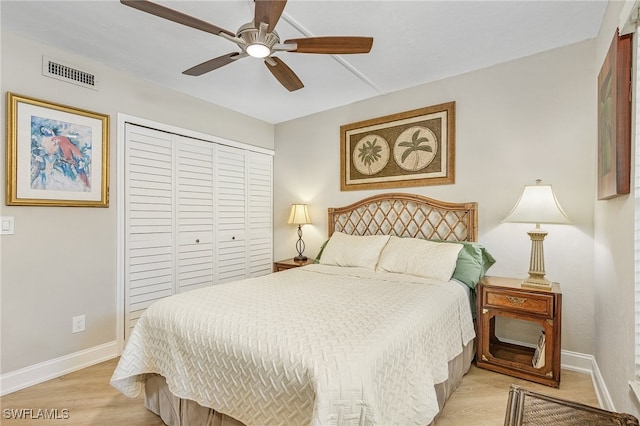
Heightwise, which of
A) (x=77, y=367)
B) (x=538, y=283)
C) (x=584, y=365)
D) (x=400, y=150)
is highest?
(x=400, y=150)

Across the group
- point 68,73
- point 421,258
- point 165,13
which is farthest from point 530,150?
point 68,73

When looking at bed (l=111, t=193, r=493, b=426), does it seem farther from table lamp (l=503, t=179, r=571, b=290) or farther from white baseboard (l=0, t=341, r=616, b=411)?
white baseboard (l=0, t=341, r=616, b=411)

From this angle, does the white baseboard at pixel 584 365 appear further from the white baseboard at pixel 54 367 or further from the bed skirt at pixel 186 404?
the white baseboard at pixel 54 367

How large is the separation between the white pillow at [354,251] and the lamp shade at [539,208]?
114cm

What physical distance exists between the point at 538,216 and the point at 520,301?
64 cm

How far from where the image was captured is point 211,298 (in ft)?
6.46

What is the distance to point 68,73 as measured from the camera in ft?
8.35

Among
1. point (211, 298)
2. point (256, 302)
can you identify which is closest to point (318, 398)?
point (256, 302)

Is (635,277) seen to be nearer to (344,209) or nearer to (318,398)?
(318,398)

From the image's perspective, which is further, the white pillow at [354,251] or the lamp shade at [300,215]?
the lamp shade at [300,215]

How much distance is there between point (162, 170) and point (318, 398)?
2.85m

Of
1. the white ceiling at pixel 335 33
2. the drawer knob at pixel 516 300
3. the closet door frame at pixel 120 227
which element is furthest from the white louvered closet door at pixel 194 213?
the drawer knob at pixel 516 300

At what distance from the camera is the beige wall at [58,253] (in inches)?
90.0

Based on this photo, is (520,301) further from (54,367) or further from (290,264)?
(54,367)
